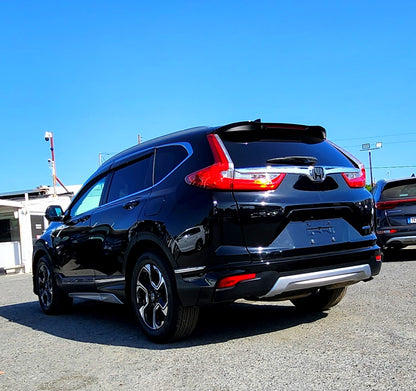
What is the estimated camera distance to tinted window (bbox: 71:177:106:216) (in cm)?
551

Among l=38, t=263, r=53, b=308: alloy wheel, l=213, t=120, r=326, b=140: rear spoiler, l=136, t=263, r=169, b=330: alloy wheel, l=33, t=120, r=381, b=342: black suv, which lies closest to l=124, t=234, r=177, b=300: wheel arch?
l=33, t=120, r=381, b=342: black suv

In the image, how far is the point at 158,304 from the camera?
411 cm

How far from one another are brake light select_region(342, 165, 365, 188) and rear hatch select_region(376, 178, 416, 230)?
16.9 feet

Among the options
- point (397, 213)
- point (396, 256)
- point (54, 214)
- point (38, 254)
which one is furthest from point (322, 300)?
point (396, 256)

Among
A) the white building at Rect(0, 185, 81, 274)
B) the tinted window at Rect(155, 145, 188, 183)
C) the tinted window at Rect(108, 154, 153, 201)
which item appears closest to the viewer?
the tinted window at Rect(155, 145, 188, 183)

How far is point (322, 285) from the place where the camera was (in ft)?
12.7

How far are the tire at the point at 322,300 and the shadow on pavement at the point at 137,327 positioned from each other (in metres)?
0.13

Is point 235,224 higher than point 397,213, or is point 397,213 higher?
point 235,224

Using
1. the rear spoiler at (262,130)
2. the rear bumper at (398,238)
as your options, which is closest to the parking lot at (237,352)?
the rear spoiler at (262,130)

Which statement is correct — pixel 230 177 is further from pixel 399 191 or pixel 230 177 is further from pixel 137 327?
pixel 399 191

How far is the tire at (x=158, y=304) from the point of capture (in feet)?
12.8

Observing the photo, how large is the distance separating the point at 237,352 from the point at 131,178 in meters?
2.14

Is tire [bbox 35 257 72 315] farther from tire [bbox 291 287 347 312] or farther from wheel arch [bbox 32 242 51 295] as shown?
tire [bbox 291 287 347 312]

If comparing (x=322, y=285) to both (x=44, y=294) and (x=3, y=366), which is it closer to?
(x=3, y=366)
